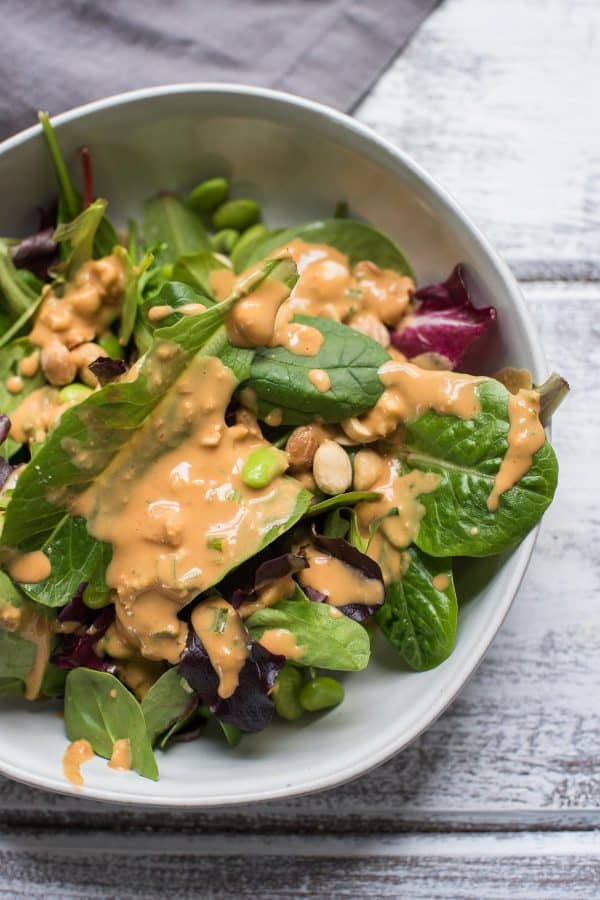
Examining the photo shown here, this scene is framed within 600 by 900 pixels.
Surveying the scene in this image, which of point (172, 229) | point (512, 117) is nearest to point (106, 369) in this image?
point (172, 229)

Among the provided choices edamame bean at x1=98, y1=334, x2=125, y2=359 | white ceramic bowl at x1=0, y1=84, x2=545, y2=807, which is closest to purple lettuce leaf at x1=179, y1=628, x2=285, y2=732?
white ceramic bowl at x1=0, y1=84, x2=545, y2=807

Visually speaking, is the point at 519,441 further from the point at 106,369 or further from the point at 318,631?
the point at 106,369

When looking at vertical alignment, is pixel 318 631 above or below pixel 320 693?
above

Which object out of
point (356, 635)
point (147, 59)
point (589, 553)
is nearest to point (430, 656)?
point (356, 635)

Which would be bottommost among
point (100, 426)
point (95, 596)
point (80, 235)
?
point (95, 596)

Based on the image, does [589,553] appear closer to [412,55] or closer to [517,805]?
[517,805]

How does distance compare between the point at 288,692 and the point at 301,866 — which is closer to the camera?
the point at 288,692
